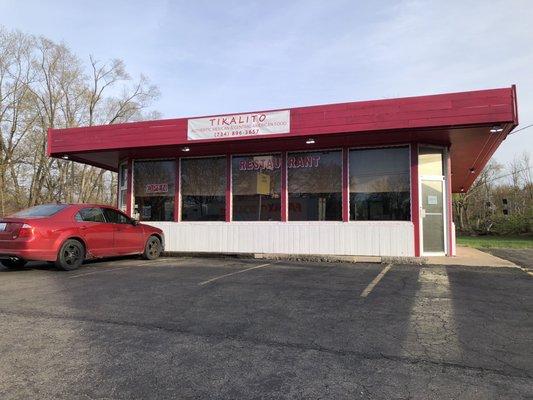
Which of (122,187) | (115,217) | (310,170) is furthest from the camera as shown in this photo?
(122,187)

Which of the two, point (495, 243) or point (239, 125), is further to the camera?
point (495, 243)

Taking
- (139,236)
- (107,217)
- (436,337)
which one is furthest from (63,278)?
(436,337)

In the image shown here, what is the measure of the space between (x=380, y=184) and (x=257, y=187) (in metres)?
3.75

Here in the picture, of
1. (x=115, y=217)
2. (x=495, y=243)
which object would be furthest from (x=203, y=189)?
(x=495, y=243)

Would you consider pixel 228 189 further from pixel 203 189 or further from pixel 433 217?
pixel 433 217

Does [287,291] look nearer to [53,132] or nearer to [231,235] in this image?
[231,235]

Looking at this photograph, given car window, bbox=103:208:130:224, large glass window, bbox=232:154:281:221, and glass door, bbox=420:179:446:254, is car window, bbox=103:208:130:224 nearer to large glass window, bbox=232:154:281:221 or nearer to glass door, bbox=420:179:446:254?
large glass window, bbox=232:154:281:221

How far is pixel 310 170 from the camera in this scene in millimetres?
13898

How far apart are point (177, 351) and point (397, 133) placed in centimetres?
939

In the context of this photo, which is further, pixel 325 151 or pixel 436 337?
pixel 325 151

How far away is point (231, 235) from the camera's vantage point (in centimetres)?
1441

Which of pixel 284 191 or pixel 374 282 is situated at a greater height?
pixel 284 191

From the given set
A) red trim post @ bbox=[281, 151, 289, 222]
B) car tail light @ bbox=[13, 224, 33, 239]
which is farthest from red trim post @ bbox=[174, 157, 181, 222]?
car tail light @ bbox=[13, 224, 33, 239]

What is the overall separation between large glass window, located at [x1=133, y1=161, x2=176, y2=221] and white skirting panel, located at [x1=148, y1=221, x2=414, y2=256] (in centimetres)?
58
